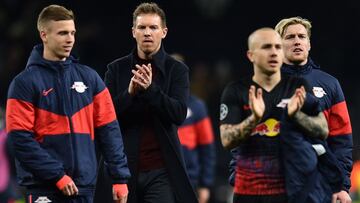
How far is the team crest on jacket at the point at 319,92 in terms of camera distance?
8883mm

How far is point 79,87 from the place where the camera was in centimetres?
A: 838

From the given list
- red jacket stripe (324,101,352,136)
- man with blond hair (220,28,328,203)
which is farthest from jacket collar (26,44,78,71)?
red jacket stripe (324,101,352,136)

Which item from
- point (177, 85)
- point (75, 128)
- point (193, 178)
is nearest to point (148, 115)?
point (177, 85)

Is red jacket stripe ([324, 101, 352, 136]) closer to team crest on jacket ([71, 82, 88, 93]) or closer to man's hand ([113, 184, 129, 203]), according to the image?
man's hand ([113, 184, 129, 203])

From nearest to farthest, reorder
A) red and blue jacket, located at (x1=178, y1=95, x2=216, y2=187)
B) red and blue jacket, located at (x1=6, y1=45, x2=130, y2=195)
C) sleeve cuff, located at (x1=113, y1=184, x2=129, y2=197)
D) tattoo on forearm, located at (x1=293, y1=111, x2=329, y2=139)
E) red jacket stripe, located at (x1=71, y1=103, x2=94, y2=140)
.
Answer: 1. tattoo on forearm, located at (x1=293, y1=111, x2=329, y2=139)
2. red and blue jacket, located at (x1=6, y1=45, x2=130, y2=195)
3. red jacket stripe, located at (x1=71, y1=103, x2=94, y2=140)
4. sleeve cuff, located at (x1=113, y1=184, x2=129, y2=197)
5. red and blue jacket, located at (x1=178, y1=95, x2=216, y2=187)

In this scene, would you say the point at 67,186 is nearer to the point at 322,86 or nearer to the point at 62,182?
the point at 62,182

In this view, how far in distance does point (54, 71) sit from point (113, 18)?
10819 millimetres

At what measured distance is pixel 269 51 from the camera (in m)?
7.77

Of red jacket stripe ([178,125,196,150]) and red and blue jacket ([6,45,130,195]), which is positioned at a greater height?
red and blue jacket ([6,45,130,195])

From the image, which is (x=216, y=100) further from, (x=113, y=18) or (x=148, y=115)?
(x=148, y=115)

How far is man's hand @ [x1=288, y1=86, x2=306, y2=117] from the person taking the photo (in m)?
7.60

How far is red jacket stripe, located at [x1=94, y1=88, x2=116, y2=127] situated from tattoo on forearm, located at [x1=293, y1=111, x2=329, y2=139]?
5.15ft

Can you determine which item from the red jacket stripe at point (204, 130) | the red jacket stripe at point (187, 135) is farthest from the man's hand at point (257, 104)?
the red jacket stripe at point (204, 130)

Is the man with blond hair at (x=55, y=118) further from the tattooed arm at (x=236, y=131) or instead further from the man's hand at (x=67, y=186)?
the tattooed arm at (x=236, y=131)
